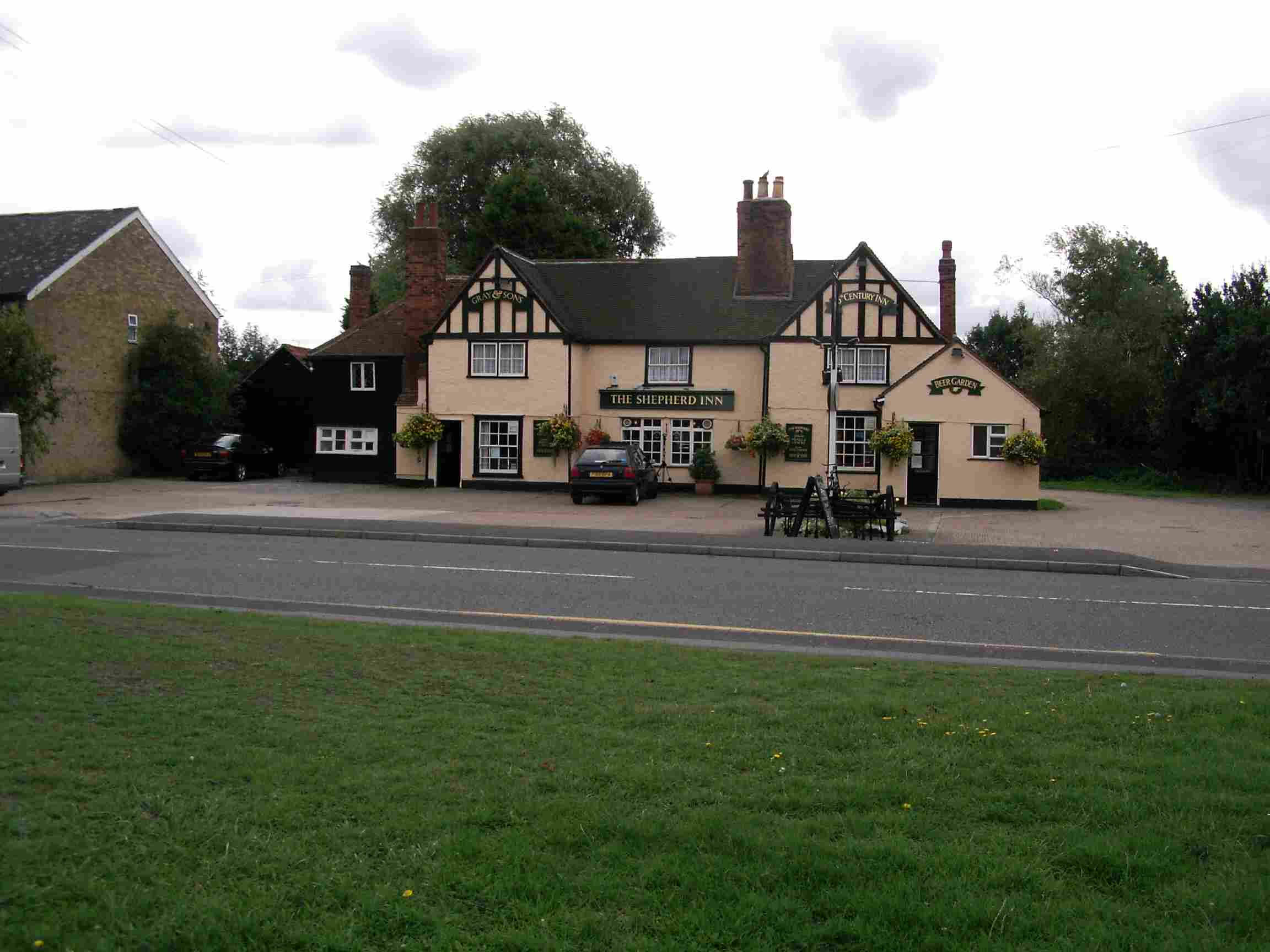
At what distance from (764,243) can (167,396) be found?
20.9m

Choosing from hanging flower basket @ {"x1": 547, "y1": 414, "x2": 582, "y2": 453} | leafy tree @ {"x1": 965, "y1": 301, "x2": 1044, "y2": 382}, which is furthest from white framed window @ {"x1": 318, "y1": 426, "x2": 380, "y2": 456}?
leafy tree @ {"x1": 965, "y1": 301, "x2": 1044, "y2": 382}

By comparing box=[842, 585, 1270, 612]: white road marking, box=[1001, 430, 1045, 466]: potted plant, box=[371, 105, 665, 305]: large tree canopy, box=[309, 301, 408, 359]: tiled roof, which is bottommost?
box=[842, 585, 1270, 612]: white road marking

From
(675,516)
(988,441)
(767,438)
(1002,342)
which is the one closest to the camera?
(675,516)

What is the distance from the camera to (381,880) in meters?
4.22

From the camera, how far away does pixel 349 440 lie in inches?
1506

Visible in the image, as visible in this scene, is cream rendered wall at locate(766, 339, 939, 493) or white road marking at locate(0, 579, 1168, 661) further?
cream rendered wall at locate(766, 339, 939, 493)

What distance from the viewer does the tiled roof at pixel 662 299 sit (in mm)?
34500

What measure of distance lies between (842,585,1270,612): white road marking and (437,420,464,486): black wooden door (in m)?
23.1

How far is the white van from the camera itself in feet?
92.3

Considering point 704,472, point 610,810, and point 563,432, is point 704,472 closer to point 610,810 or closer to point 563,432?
point 563,432

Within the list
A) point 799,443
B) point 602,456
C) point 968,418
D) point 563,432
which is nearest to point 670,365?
point 563,432

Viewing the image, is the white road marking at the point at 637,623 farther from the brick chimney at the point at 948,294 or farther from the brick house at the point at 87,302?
the brick chimney at the point at 948,294

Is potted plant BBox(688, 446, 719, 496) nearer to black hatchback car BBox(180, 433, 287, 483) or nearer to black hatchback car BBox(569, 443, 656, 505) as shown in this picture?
black hatchback car BBox(569, 443, 656, 505)

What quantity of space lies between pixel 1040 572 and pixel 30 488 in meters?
29.1
